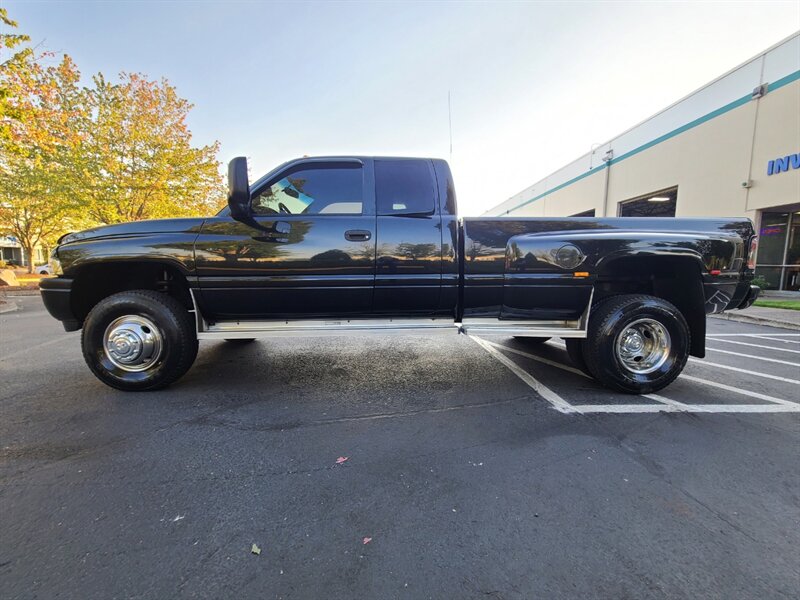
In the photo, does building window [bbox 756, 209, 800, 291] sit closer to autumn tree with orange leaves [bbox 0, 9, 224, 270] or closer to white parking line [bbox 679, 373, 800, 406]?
white parking line [bbox 679, 373, 800, 406]

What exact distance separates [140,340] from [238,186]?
172 centimetres

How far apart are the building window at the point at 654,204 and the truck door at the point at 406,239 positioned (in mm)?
17433

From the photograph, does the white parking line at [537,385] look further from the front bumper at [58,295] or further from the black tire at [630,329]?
the front bumper at [58,295]

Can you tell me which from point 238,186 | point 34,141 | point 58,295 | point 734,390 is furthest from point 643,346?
point 34,141

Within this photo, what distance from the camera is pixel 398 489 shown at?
2146mm

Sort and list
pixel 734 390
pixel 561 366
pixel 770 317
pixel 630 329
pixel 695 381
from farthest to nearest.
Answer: pixel 770 317, pixel 561 366, pixel 695 381, pixel 734 390, pixel 630 329

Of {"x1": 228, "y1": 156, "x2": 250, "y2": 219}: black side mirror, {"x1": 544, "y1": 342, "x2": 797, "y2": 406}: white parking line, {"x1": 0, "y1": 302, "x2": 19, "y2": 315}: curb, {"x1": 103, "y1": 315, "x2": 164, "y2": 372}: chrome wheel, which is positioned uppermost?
{"x1": 228, "y1": 156, "x2": 250, "y2": 219}: black side mirror

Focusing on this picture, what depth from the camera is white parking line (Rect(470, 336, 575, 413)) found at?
3.29 m

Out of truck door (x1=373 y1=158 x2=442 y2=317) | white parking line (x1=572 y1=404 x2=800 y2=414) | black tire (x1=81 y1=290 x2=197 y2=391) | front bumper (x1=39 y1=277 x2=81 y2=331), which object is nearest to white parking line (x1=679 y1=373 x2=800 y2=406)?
white parking line (x1=572 y1=404 x2=800 y2=414)

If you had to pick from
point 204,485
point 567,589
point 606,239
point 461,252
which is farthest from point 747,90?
point 204,485

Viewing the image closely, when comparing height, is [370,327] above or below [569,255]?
below

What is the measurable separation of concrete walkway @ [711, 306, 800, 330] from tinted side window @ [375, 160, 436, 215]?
8.33 meters

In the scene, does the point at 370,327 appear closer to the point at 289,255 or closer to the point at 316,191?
the point at 289,255

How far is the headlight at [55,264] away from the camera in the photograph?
344 cm
